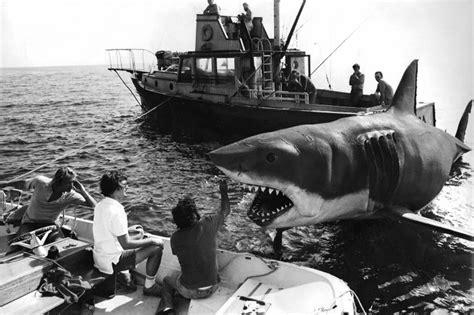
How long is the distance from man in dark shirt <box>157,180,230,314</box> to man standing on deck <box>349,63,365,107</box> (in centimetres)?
1116

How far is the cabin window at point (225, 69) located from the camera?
54.1ft

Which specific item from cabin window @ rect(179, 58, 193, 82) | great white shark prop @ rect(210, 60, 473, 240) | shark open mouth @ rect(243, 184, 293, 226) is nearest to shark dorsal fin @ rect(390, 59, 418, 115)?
great white shark prop @ rect(210, 60, 473, 240)

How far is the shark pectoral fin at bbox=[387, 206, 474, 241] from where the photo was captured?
546 centimetres

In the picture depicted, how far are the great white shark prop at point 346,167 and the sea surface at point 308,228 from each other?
87 cm

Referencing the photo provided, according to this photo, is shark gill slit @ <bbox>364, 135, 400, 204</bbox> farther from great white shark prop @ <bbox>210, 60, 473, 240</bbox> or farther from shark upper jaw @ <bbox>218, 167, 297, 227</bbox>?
shark upper jaw @ <bbox>218, 167, 297, 227</bbox>

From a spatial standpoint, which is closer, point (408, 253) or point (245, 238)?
point (408, 253)

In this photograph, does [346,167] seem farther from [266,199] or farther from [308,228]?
[308,228]

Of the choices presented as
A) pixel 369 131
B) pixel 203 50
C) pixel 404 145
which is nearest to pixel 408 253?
pixel 404 145

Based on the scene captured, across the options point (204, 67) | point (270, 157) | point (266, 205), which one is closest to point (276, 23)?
point (204, 67)

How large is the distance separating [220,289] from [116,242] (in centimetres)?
123

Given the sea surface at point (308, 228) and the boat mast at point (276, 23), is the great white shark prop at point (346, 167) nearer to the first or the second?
the sea surface at point (308, 228)

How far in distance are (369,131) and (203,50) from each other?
12.4 meters

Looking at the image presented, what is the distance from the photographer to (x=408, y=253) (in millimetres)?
6789

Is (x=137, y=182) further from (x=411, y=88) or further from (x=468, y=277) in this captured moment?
(x=468, y=277)
